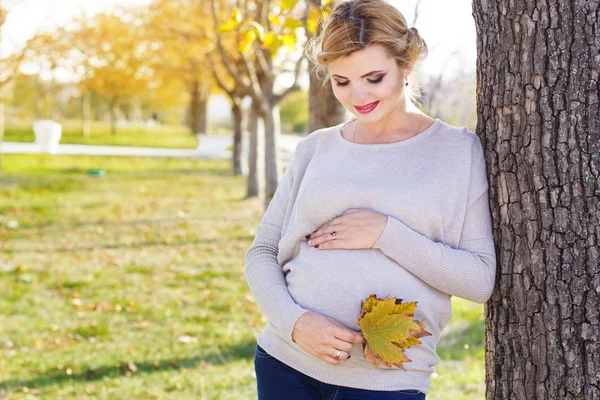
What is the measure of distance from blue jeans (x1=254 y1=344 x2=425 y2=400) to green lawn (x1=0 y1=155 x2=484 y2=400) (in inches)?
70.6

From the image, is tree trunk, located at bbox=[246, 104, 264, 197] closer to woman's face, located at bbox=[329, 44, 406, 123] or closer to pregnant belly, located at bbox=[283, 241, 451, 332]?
woman's face, located at bbox=[329, 44, 406, 123]

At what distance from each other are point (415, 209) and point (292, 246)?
42 cm

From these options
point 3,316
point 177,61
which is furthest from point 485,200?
point 177,61

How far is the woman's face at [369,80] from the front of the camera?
2.07 metres

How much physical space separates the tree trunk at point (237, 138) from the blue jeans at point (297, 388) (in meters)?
14.9

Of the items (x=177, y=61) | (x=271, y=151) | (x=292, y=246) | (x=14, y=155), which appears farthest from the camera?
(x=177, y=61)

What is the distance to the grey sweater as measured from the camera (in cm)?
198

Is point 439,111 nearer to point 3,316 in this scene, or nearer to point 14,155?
point 3,316

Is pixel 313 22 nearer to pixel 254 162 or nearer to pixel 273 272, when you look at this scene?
pixel 273 272

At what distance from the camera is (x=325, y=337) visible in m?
1.95

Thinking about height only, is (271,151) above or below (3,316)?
above

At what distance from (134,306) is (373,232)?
4.53 metres

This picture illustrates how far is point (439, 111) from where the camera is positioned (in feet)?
34.4

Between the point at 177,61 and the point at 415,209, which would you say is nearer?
the point at 415,209
